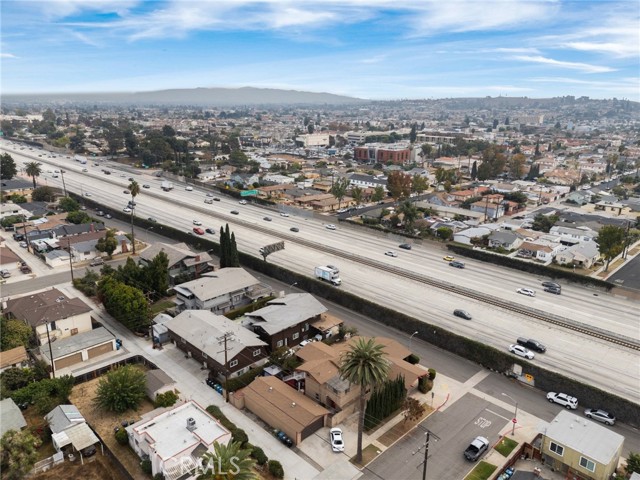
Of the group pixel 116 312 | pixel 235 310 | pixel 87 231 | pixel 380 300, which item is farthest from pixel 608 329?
pixel 87 231

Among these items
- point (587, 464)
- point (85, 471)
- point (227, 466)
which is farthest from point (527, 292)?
point (85, 471)

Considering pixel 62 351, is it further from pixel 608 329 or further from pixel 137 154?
pixel 137 154

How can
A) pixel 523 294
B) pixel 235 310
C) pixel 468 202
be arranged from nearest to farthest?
pixel 235 310, pixel 523 294, pixel 468 202

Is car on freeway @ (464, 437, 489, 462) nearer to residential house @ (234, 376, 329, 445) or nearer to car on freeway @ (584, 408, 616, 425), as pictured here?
car on freeway @ (584, 408, 616, 425)

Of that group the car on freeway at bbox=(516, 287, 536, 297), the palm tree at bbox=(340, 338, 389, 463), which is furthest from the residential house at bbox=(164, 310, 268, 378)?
the car on freeway at bbox=(516, 287, 536, 297)

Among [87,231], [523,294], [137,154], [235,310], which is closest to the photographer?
[235,310]
